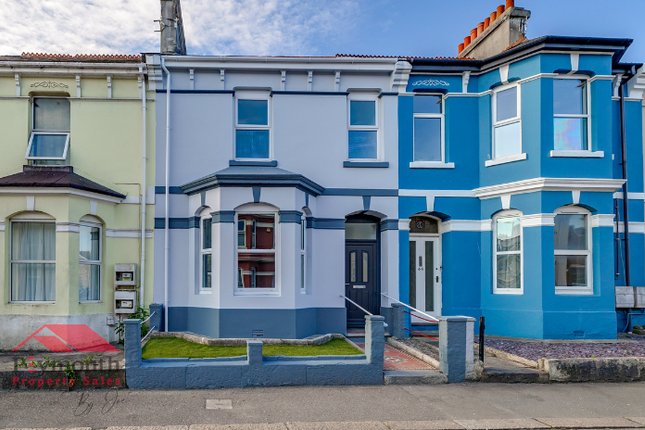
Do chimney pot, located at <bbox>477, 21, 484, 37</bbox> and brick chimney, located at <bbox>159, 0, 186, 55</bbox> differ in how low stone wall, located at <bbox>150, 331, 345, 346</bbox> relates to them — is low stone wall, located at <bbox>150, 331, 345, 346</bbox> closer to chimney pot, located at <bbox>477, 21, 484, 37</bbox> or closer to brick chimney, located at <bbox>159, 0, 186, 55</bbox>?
brick chimney, located at <bbox>159, 0, 186, 55</bbox>

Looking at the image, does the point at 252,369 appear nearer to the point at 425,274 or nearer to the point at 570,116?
the point at 425,274

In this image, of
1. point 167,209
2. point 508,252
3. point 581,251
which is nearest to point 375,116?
point 508,252

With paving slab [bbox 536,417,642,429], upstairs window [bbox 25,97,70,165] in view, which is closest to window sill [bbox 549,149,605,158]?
paving slab [bbox 536,417,642,429]

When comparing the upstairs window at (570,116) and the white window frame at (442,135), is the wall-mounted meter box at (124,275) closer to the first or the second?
the white window frame at (442,135)

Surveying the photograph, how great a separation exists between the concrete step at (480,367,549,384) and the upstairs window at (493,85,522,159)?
5082mm

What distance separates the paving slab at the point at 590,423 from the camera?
5723 millimetres

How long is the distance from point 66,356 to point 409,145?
27.4ft

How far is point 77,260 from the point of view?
30.9 ft

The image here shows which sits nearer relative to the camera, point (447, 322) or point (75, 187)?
point (447, 322)

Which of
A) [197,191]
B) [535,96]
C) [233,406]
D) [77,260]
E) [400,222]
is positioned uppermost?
[535,96]

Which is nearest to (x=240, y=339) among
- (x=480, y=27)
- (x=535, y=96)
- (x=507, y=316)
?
(x=507, y=316)

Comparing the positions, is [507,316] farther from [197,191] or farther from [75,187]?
[75,187]

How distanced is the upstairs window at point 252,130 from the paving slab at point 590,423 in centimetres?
758

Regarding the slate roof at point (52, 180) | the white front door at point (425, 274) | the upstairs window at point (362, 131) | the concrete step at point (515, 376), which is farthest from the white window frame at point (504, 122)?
the slate roof at point (52, 180)
